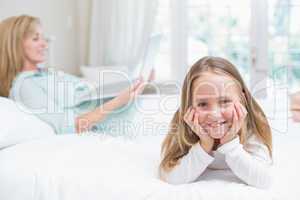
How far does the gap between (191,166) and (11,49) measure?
3.78 feet

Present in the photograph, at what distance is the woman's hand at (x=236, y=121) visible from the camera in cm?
117

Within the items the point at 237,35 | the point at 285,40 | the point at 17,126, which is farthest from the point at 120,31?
the point at 17,126

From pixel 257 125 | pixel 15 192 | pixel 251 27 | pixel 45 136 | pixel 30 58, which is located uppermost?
pixel 251 27

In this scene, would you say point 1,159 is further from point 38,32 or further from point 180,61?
point 180,61

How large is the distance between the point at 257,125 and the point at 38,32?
1.24 meters

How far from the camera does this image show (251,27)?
3.24m

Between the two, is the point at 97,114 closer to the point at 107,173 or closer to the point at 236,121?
the point at 107,173

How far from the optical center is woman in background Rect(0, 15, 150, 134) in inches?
74.2

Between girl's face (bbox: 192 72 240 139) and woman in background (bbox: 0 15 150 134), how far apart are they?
2.42 feet

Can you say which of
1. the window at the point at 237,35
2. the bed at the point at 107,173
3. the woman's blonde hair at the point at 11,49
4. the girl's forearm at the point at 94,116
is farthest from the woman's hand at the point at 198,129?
the window at the point at 237,35

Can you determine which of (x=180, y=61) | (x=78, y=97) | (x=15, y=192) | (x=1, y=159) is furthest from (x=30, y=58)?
(x=180, y=61)

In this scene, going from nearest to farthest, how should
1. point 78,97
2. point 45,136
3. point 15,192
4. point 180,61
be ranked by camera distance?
point 15,192, point 45,136, point 78,97, point 180,61

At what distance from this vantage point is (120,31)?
341cm

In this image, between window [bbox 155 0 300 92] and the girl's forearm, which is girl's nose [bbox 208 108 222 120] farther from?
window [bbox 155 0 300 92]
